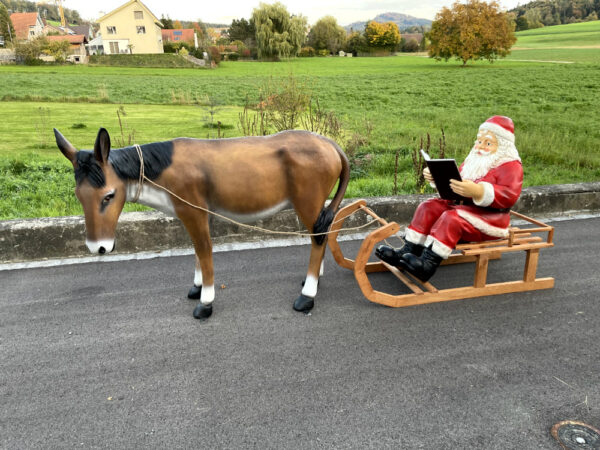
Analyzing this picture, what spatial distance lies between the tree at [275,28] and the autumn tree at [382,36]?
111 ft

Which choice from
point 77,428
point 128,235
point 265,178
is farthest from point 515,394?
point 128,235

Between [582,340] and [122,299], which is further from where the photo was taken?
[122,299]

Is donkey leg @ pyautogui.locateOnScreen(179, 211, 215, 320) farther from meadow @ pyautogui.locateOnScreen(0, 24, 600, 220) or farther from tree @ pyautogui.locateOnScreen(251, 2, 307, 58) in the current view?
tree @ pyautogui.locateOnScreen(251, 2, 307, 58)

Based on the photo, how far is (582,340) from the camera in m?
3.05

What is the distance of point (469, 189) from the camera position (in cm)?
328

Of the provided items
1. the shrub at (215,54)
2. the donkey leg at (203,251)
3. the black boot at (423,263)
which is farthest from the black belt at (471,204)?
the shrub at (215,54)

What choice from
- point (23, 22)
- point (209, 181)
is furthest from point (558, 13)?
point (209, 181)

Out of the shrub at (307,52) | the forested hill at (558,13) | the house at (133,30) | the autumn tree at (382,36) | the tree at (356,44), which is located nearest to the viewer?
the house at (133,30)

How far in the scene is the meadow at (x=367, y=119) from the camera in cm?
652

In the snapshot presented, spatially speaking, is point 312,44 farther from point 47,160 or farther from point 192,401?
point 192,401

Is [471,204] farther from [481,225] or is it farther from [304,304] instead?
[304,304]

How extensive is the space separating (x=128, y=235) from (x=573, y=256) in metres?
4.66

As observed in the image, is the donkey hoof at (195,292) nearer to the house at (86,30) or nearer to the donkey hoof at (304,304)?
the donkey hoof at (304,304)

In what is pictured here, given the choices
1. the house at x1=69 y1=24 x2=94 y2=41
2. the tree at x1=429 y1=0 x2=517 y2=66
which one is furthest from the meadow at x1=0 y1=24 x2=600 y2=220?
the house at x1=69 y1=24 x2=94 y2=41
